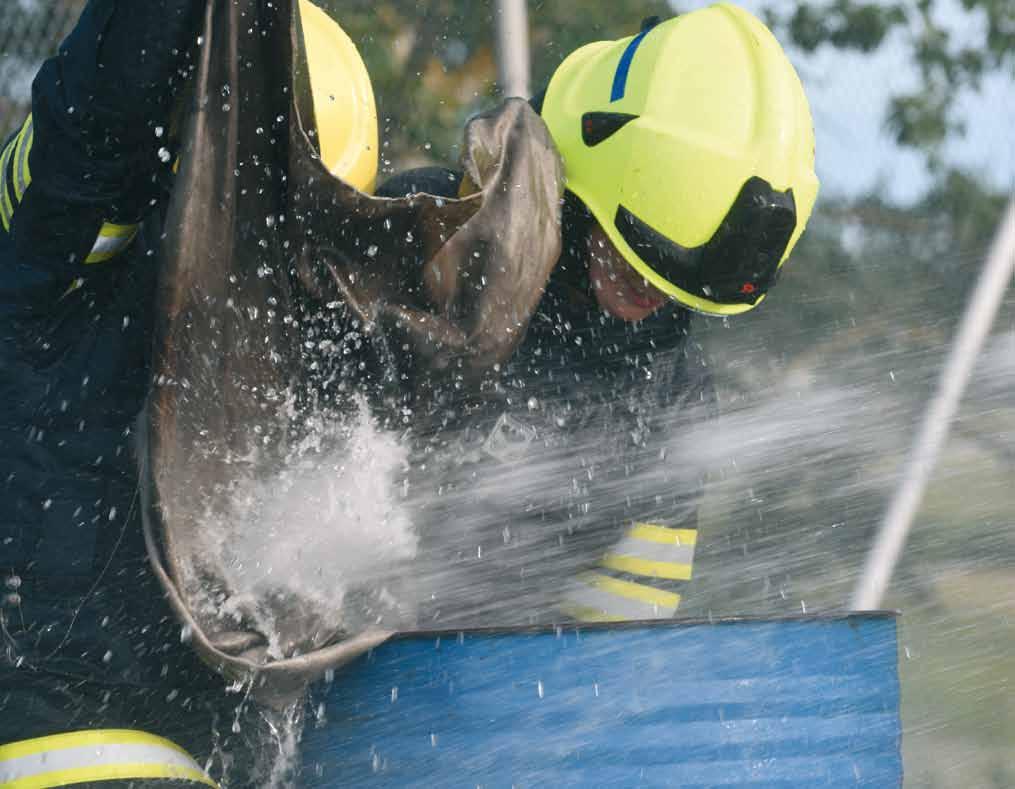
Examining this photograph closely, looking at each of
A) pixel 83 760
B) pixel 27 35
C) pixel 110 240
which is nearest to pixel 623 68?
pixel 110 240

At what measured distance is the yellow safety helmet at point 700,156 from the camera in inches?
98.7

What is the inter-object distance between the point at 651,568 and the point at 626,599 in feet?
0.29

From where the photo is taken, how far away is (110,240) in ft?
5.92

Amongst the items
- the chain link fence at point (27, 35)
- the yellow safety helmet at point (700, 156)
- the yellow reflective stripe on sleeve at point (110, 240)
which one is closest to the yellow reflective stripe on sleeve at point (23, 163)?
the yellow reflective stripe on sleeve at point (110, 240)

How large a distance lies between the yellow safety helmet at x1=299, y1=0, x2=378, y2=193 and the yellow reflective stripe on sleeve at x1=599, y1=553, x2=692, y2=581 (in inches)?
41.7

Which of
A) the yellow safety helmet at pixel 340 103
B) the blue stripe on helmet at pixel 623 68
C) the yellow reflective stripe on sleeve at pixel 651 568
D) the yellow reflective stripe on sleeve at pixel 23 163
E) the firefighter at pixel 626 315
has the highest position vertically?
the yellow reflective stripe on sleeve at pixel 23 163

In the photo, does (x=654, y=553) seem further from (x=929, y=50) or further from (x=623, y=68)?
(x=929, y=50)

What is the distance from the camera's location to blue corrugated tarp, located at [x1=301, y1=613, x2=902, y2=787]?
1927 mm

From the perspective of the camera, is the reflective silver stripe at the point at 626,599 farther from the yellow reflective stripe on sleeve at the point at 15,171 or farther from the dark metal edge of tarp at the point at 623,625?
the yellow reflective stripe on sleeve at the point at 15,171

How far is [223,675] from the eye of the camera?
6.25 ft

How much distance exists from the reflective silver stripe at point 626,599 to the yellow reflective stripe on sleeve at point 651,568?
0.03m

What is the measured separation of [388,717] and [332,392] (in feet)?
1.79

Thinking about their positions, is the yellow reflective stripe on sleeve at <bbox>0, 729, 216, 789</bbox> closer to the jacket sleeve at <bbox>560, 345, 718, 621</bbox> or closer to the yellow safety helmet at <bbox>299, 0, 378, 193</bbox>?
the yellow safety helmet at <bbox>299, 0, 378, 193</bbox>

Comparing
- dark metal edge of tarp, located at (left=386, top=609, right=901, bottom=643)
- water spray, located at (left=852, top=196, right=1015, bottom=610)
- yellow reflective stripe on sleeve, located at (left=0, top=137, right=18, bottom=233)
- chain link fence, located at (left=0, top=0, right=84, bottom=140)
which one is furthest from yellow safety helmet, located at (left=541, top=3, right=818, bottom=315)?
water spray, located at (left=852, top=196, right=1015, bottom=610)
